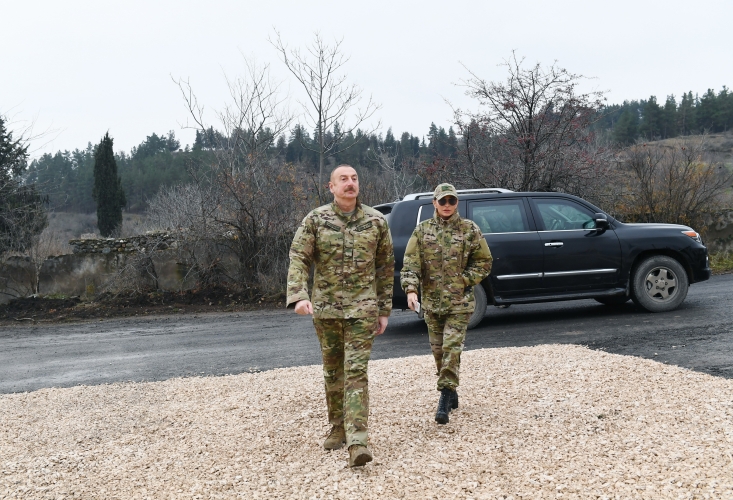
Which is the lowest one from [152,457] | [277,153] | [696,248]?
[152,457]

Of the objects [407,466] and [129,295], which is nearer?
[407,466]

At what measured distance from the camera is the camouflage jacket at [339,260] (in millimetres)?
4184

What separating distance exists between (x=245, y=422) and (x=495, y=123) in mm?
12838

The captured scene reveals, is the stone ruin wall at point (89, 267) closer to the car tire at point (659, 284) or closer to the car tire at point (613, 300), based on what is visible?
the car tire at point (613, 300)

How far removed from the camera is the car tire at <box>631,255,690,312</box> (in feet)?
31.5

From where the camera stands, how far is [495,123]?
16.2 metres

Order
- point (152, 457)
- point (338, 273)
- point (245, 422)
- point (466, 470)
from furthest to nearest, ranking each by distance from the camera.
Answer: point (245, 422), point (152, 457), point (338, 273), point (466, 470)

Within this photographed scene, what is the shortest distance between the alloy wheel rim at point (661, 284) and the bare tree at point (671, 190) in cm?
794

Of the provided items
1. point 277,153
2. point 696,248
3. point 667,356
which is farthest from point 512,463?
point 277,153

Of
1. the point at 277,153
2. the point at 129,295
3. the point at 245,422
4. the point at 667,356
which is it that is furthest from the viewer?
the point at 277,153

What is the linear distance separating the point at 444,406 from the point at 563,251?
5270 millimetres

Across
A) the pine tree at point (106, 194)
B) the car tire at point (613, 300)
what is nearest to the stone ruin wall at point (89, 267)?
the car tire at point (613, 300)

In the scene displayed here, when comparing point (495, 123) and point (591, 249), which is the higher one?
point (495, 123)

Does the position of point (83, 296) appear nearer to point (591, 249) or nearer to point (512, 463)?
point (591, 249)
